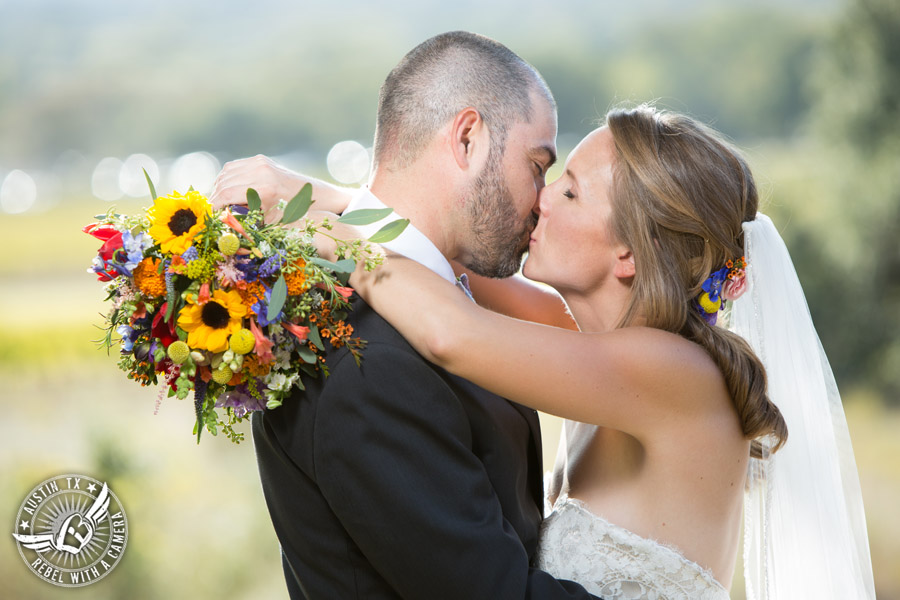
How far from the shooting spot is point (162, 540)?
531 centimetres

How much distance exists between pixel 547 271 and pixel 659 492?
69cm

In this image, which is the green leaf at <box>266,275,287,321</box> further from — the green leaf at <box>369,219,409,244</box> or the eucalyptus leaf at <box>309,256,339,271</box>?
the green leaf at <box>369,219,409,244</box>

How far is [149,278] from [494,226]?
0.98 meters

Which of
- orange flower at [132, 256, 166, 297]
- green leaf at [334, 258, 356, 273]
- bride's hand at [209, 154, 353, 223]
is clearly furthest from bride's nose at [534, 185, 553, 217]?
orange flower at [132, 256, 166, 297]

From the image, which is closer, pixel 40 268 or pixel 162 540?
pixel 162 540

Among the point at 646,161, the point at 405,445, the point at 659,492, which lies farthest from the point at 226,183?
the point at 659,492

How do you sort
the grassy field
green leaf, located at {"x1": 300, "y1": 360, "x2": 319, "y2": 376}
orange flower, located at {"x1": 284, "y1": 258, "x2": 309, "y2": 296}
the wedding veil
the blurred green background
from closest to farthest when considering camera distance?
orange flower, located at {"x1": 284, "y1": 258, "x2": 309, "y2": 296}, green leaf, located at {"x1": 300, "y1": 360, "x2": 319, "y2": 376}, the wedding veil, the grassy field, the blurred green background

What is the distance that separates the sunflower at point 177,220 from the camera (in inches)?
61.9

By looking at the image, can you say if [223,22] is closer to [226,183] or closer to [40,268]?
[40,268]

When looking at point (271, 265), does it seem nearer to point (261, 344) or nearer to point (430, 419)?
point (261, 344)

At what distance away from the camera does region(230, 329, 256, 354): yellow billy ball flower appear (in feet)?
5.06

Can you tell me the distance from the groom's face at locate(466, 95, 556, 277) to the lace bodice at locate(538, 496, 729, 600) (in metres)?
0.78

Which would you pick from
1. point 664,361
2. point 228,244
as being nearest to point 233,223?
point 228,244

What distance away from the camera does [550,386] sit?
6.19 ft
